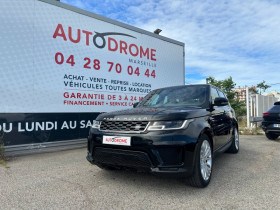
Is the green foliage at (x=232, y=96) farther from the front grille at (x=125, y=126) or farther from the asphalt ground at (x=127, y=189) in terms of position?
the front grille at (x=125, y=126)

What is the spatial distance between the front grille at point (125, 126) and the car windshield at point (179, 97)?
1044 mm

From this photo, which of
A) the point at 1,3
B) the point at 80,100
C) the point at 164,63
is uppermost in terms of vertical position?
the point at 1,3

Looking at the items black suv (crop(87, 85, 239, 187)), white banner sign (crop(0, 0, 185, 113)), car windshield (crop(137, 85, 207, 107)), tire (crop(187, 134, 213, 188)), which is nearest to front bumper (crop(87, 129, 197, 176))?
black suv (crop(87, 85, 239, 187))

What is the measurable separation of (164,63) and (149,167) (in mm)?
5717

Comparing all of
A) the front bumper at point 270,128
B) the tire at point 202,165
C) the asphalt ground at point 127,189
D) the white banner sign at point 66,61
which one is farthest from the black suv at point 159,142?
the front bumper at point 270,128

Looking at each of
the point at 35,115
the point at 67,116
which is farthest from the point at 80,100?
the point at 35,115

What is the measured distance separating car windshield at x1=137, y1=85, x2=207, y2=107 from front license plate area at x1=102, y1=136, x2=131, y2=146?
1.21 metres

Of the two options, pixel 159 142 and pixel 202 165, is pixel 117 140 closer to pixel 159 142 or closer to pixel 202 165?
pixel 159 142

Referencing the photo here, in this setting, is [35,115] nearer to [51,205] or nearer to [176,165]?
[51,205]

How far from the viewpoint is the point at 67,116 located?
214 inches

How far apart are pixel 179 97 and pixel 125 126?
1.41 metres

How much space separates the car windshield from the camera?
3555mm

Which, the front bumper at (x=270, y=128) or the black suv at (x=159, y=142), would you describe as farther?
the front bumper at (x=270, y=128)

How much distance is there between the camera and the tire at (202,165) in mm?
2680
